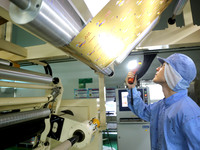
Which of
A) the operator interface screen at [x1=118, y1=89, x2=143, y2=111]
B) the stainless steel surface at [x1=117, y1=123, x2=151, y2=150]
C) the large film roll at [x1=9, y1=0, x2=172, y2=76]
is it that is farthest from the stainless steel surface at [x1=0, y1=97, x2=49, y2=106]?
the stainless steel surface at [x1=117, y1=123, x2=151, y2=150]

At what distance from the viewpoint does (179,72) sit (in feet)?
3.34

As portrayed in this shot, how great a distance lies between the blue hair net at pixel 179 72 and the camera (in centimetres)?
100

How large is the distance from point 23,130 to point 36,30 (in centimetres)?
92

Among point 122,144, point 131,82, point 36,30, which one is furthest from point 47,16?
point 122,144

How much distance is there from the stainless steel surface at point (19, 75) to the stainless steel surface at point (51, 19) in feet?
1.65

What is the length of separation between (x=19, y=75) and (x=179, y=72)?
129 cm

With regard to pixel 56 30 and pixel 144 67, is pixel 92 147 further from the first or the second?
pixel 144 67

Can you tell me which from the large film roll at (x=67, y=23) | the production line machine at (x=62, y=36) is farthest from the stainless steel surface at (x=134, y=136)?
the large film roll at (x=67, y=23)

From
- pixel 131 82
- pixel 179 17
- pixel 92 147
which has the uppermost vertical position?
pixel 179 17

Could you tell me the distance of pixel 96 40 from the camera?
0.54m

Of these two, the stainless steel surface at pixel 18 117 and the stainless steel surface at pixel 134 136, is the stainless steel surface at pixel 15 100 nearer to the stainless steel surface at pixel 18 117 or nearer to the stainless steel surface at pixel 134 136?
the stainless steel surface at pixel 18 117

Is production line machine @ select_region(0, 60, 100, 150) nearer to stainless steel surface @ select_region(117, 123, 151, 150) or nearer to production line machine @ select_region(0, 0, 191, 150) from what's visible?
production line machine @ select_region(0, 0, 191, 150)

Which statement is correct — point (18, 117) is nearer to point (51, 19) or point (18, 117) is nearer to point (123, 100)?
point (51, 19)

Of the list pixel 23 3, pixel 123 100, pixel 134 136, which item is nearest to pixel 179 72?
pixel 23 3
